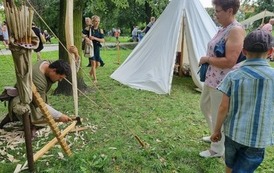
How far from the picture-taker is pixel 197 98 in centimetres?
579

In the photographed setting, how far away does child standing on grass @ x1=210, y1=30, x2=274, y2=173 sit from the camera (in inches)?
73.7

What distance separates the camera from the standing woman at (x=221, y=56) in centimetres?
254

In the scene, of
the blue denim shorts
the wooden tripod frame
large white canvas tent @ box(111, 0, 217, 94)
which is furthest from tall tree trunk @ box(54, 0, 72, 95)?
the blue denim shorts

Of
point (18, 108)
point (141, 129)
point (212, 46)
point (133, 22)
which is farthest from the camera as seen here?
point (133, 22)

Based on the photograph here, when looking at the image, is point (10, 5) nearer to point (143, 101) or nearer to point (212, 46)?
point (212, 46)

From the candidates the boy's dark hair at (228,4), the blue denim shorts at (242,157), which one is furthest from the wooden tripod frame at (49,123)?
the boy's dark hair at (228,4)

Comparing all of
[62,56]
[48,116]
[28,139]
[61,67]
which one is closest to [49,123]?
[48,116]

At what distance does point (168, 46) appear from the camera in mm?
6273

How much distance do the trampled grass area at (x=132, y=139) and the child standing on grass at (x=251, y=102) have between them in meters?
0.93

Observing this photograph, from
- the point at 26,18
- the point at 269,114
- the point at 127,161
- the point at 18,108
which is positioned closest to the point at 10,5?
the point at 26,18

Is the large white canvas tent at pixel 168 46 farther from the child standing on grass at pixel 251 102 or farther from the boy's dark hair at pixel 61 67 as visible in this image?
the child standing on grass at pixel 251 102

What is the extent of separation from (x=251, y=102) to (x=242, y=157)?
0.44 m

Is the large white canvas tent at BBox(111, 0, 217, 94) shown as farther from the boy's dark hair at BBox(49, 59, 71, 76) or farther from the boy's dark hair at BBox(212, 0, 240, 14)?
the boy's dark hair at BBox(212, 0, 240, 14)

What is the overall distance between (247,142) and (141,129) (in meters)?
2.10
